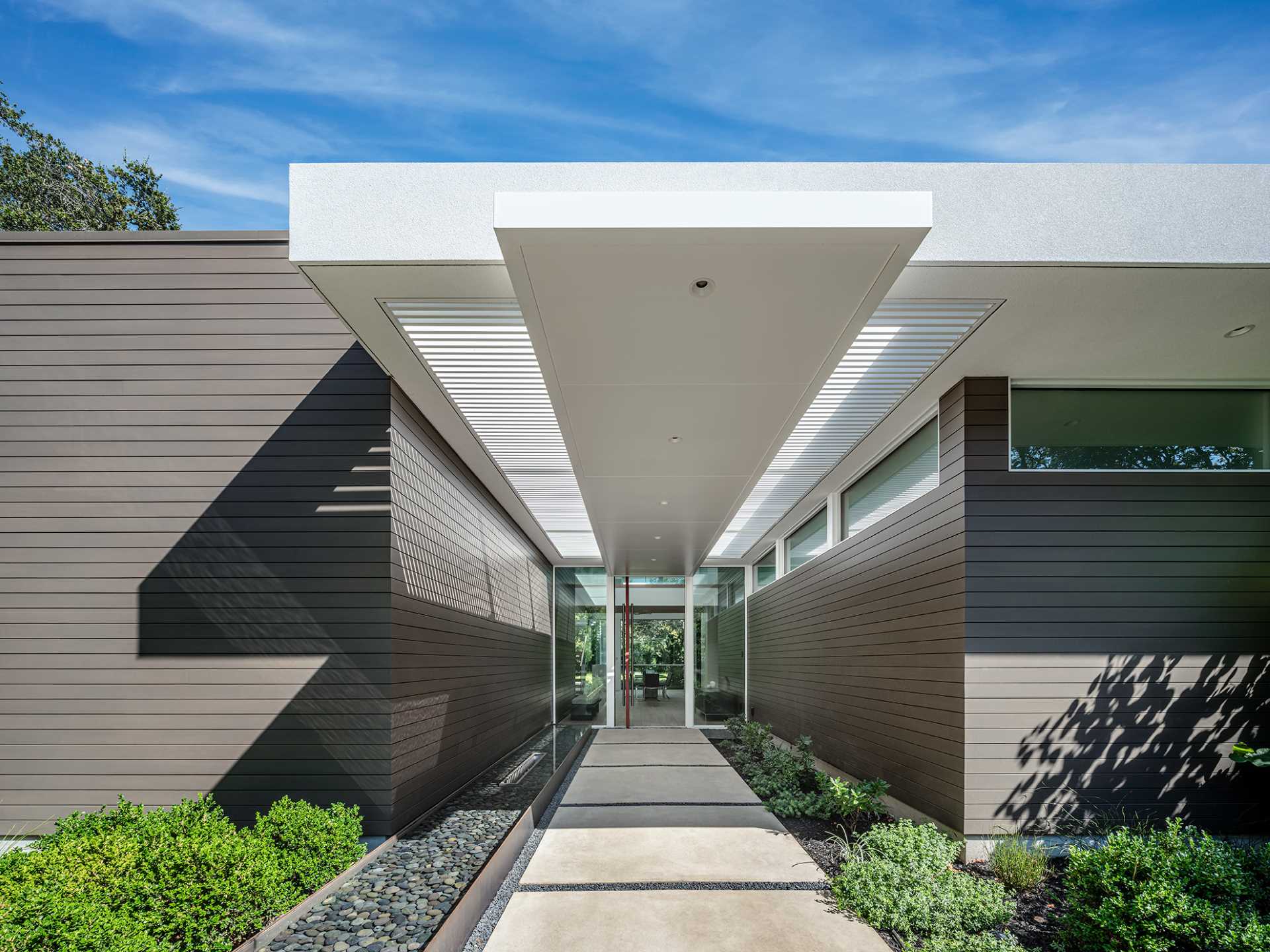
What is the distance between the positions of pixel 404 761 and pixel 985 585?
13.7 ft

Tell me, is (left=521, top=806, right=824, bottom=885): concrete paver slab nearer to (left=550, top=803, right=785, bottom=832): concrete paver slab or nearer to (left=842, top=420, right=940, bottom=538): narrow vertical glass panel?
(left=550, top=803, right=785, bottom=832): concrete paver slab

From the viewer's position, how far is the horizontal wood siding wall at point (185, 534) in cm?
522

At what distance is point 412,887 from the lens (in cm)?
432

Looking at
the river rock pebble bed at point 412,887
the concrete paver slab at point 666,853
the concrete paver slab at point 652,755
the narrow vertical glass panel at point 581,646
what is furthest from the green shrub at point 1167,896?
the narrow vertical glass panel at point 581,646

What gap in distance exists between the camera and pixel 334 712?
17.0 feet

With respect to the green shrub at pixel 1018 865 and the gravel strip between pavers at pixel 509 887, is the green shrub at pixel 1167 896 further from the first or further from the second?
the gravel strip between pavers at pixel 509 887

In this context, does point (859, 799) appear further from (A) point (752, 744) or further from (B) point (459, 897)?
(A) point (752, 744)

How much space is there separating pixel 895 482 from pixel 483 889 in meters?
4.60

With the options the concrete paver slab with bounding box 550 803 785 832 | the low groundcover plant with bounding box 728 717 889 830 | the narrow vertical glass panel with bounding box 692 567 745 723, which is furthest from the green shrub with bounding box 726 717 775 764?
the narrow vertical glass panel with bounding box 692 567 745 723

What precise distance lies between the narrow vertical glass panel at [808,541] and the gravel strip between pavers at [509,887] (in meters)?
4.19

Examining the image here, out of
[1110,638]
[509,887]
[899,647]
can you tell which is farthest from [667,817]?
[1110,638]

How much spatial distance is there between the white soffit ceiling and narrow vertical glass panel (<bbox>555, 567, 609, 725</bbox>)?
30.9 feet

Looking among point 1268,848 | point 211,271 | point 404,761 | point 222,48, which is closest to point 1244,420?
point 1268,848

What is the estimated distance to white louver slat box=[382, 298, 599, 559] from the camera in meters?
4.10
